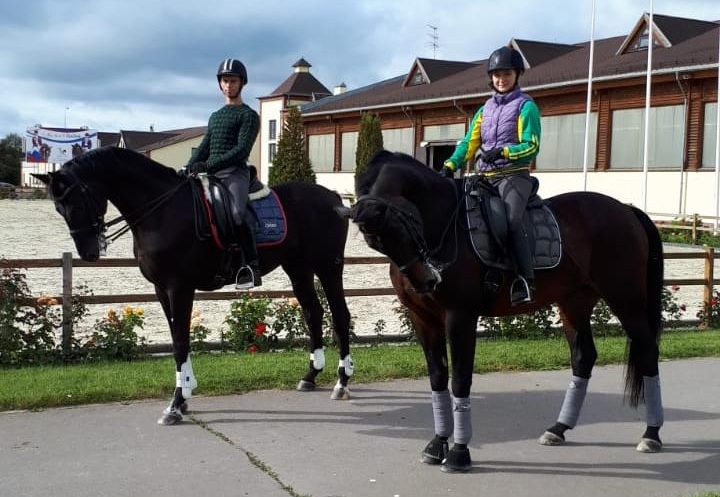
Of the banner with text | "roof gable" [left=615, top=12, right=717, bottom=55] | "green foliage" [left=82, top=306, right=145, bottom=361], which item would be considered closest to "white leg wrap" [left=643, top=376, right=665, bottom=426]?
"green foliage" [left=82, top=306, right=145, bottom=361]

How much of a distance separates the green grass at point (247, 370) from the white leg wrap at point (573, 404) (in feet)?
7.50

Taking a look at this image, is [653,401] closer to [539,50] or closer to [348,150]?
[539,50]

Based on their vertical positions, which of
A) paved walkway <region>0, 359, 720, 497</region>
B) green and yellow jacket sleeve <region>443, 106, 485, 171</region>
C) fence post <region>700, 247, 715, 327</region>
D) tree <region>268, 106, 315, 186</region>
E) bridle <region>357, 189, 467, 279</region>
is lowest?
paved walkway <region>0, 359, 720, 497</region>

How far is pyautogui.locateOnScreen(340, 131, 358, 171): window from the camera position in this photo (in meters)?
47.3

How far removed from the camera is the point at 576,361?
248 inches

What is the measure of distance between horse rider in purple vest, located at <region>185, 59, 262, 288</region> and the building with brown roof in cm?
2518

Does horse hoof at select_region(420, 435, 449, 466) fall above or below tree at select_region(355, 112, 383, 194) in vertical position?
below

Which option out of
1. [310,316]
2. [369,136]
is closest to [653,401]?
[310,316]

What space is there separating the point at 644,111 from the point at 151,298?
2729cm

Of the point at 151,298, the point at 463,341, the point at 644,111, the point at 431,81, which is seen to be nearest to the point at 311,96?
the point at 431,81

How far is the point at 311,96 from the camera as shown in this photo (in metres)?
63.4

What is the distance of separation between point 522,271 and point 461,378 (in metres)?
0.87

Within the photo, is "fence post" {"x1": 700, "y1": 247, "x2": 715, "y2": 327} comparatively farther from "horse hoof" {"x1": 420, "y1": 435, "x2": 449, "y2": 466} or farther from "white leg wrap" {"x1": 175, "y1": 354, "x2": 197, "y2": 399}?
"white leg wrap" {"x1": 175, "y1": 354, "x2": 197, "y2": 399}

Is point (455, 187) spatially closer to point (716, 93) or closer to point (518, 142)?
point (518, 142)
